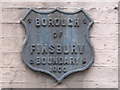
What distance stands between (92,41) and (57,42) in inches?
16.0

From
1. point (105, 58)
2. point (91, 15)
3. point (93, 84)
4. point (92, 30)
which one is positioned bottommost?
point (93, 84)

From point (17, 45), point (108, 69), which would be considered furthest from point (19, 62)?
point (108, 69)

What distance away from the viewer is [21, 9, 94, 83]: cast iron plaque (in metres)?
5.29

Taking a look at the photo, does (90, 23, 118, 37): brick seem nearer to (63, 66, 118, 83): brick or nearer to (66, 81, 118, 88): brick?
(63, 66, 118, 83): brick

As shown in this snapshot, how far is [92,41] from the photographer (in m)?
5.36

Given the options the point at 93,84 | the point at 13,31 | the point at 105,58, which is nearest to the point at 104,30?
the point at 105,58

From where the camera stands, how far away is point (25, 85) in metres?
5.30

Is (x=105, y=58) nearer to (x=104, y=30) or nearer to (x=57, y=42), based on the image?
(x=104, y=30)

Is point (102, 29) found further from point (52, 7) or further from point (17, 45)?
point (17, 45)

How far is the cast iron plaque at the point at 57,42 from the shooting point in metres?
5.29

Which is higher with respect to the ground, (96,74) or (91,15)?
(91,15)

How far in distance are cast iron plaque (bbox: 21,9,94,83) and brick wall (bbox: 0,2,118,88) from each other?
7 cm

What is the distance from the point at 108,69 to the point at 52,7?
97 centimetres

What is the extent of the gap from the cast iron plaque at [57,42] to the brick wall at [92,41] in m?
0.07
